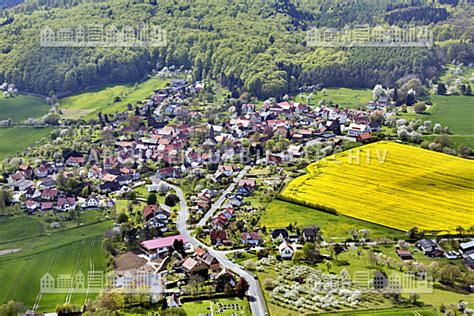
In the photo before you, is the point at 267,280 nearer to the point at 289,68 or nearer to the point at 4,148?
the point at 4,148

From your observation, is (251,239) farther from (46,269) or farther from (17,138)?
(17,138)

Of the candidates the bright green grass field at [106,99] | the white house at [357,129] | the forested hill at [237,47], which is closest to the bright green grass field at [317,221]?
the white house at [357,129]

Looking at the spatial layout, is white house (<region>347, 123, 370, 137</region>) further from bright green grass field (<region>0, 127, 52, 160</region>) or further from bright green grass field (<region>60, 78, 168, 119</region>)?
bright green grass field (<region>0, 127, 52, 160</region>)

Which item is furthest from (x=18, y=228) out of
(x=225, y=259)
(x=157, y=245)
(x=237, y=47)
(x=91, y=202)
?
(x=237, y=47)

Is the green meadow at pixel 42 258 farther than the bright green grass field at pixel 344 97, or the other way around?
the bright green grass field at pixel 344 97

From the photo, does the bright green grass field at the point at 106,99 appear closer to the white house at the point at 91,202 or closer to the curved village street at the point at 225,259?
the white house at the point at 91,202

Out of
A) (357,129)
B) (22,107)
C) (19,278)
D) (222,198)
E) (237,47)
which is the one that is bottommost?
(222,198)
